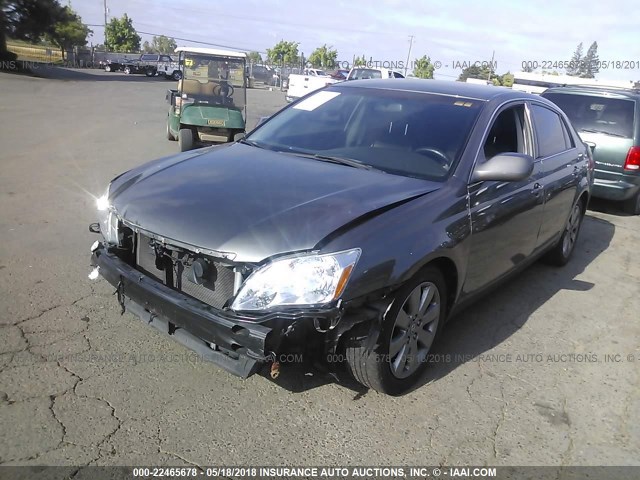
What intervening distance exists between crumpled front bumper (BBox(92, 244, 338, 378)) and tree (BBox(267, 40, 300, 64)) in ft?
240

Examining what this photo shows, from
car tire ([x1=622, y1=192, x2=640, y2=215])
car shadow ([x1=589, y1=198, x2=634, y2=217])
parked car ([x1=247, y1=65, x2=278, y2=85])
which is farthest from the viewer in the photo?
parked car ([x1=247, y1=65, x2=278, y2=85])

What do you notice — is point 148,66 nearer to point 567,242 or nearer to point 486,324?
point 567,242

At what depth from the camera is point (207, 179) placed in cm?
324

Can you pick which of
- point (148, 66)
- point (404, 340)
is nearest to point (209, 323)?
point (404, 340)

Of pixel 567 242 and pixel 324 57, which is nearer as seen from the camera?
pixel 567 242

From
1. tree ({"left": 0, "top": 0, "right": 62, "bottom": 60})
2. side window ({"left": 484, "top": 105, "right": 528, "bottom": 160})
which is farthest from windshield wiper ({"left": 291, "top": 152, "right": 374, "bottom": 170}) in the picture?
tree ({"left": 0, "top": 0, "right": 62, "bottom": 60})

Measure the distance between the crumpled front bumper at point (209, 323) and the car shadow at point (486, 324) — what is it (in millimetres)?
247

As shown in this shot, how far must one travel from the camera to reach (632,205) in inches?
330

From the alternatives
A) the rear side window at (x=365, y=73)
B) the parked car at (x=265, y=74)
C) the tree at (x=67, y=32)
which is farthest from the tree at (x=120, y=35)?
the rear side window at (x=365, y=73)

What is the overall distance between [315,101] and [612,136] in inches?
216

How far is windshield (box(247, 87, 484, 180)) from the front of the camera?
357 centimetres

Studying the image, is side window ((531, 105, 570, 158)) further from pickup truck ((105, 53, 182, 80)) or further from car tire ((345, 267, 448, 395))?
pickup truck ((105, 53, 182, 80))

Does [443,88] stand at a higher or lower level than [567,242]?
higher

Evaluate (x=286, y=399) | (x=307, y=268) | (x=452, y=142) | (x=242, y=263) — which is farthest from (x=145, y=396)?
(x=452, y=142)
